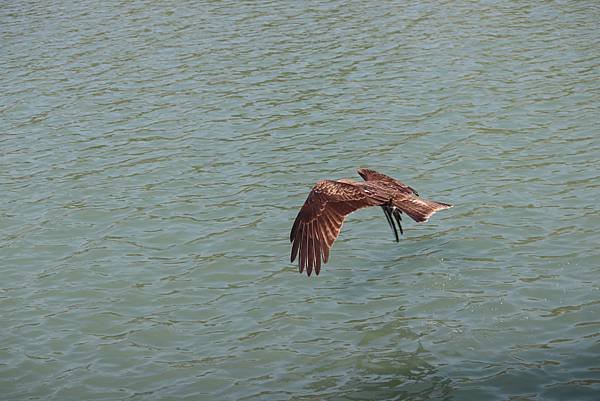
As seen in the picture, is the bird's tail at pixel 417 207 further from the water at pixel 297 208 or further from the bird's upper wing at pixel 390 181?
the water at pixel 297 208

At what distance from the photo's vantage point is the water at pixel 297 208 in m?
10.2

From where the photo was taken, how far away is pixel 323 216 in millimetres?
9961

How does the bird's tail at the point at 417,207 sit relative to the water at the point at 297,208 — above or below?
above

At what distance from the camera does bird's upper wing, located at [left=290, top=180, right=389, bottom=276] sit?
9672mm

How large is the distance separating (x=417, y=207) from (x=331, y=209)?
941 mm

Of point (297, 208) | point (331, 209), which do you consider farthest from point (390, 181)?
point (297, 208)

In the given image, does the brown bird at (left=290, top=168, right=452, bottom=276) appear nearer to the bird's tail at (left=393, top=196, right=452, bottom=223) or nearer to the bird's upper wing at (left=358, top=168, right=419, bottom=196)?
the bird's tail at (left=393, top=196, right=452, bottom=223)

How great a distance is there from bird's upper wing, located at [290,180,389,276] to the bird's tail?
19cm

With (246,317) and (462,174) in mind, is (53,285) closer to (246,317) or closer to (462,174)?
(246,317)

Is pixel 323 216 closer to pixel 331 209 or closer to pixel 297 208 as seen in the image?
pixel 331 209

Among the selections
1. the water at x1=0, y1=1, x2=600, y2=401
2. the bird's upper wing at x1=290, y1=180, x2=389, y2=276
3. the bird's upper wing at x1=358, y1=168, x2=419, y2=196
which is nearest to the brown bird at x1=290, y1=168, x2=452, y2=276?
the bird's upper wing at x1=290, y1=180, x2=389, y2=276

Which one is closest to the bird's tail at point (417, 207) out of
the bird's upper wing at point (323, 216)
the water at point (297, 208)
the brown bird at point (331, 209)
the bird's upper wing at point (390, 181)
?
the brown bird at point (331, 209)

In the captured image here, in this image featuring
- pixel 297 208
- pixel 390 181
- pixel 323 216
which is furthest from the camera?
pixel 297 208

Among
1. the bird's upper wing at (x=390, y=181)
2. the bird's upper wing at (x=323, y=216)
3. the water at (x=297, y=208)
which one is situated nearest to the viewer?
the bird's upper wing at (x=323, y=216)
